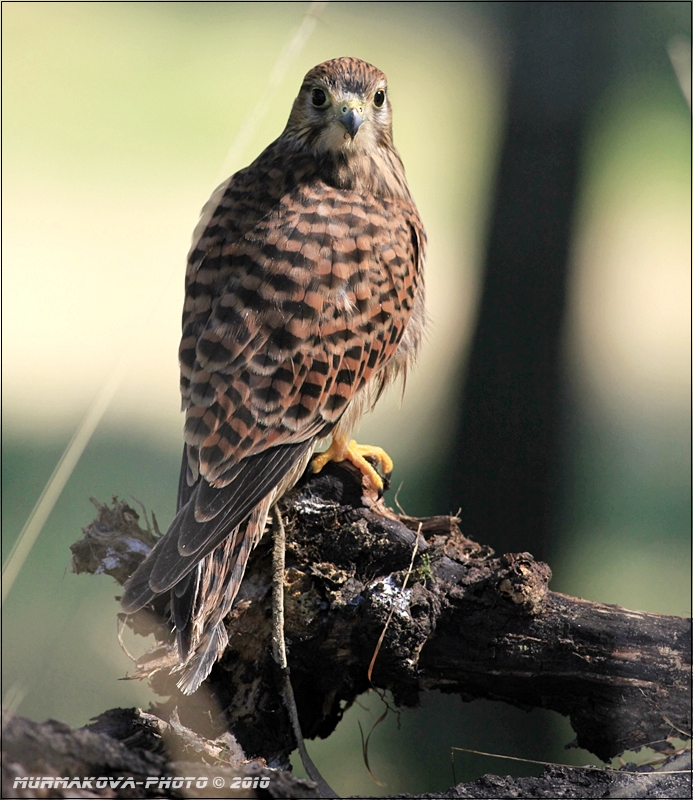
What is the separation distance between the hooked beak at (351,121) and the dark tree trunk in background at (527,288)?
1.33 metres

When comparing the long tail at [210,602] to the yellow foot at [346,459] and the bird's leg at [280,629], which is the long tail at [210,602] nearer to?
the bird's leg at [280,629]

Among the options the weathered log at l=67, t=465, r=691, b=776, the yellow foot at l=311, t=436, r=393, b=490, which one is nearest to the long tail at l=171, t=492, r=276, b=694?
the weathered log at l=67, t=465, r=691, b=776

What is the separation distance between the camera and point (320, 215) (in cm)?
176

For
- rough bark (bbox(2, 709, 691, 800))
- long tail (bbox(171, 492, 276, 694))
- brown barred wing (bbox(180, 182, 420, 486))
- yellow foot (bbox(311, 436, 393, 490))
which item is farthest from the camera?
yellow foot (bbox(311, 436, 393, 490))

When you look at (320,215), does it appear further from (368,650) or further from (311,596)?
(368,650)

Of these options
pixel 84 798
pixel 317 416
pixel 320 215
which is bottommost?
pixel 84 798

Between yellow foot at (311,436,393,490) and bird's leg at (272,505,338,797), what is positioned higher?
yellow foot at (311,436,393,490)

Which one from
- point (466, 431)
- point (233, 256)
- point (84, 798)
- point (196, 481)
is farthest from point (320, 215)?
point (466, 431)

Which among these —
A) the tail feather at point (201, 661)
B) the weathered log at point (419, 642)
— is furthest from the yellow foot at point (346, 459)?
the tail feather at point (201, 661)

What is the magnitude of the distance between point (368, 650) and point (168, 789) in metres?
0.67

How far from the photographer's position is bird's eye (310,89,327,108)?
186 cm

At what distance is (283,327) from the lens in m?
1.59

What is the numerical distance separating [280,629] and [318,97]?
4.28 ft

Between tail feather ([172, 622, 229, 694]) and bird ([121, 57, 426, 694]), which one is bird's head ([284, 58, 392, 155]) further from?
tail feather ([172, 622, 229, 694])
